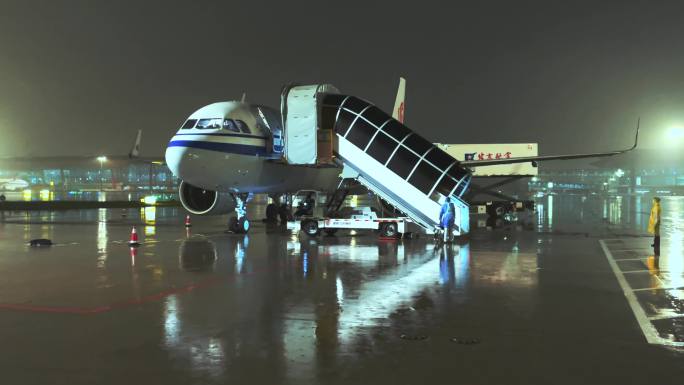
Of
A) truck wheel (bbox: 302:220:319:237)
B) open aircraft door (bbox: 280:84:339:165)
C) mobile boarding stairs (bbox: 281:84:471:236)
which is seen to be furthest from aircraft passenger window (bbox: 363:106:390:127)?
truck wheel (bbox: 302:220:319:237)

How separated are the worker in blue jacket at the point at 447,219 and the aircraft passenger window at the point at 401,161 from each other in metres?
1.86

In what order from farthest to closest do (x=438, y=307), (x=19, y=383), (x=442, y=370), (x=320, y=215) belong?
(x=320, y=215) → (x=438, y=307) → (x=442, y=370) → (x=19, y=383)

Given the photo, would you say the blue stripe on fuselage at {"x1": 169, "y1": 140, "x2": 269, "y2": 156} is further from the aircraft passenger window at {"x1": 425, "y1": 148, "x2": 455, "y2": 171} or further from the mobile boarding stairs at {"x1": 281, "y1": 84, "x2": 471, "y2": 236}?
the aircraft passenger window at {"x1": 425, "y1": 148, "x2": 455, "y2": 171}

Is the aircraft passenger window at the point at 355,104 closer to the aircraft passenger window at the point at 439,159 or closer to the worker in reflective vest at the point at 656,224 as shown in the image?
the aircraft passenger window at the point at 439,159

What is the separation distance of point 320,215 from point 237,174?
12.3 feet

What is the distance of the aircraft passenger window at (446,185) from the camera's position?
19.7 meters

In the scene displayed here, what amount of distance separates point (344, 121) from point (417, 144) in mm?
2783

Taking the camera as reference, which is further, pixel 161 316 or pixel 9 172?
pixel 9 172

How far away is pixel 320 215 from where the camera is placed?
2258 centimetres

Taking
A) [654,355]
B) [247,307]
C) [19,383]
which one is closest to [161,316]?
[247,307]

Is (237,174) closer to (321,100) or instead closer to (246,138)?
(246,138)

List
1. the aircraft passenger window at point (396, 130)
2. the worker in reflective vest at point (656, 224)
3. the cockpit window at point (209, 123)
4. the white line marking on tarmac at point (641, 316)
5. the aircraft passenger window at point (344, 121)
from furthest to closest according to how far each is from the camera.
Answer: the cockpit window at point (209, 123) < the aircraft passenger window at point (344, 121) < the aircraft passenger window at point (396, 130) < the worker in reflective vest at point (656, 224) < the white line marking on tarmac at point (641, 316)

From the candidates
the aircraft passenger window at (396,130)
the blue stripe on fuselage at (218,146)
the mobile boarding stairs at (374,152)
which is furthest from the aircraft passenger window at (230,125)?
the aircraft passenger window at (396,130)

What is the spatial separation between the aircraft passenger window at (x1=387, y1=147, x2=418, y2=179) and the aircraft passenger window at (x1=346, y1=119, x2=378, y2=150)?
3.79ft
